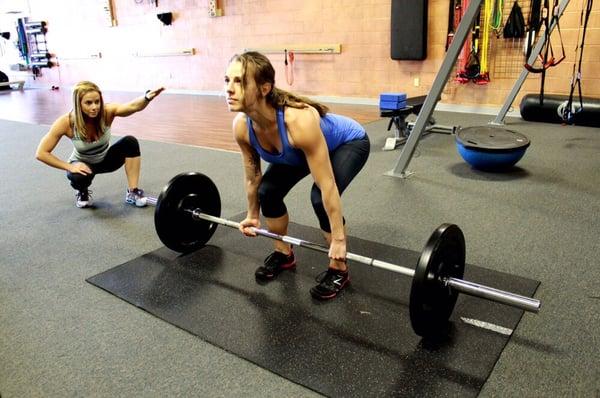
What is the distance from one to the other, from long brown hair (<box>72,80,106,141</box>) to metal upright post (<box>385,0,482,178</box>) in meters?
1.88

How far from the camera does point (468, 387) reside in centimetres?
131

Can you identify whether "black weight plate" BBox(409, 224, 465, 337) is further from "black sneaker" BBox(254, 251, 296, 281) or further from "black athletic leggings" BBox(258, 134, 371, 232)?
"black sneaker" BBox(254, 251, 296, 281)

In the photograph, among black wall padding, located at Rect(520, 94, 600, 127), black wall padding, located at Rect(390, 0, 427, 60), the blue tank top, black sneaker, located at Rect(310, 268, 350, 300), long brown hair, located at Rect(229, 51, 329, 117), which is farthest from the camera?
black wall padding, located at Rect(390, 0, 427, 60)

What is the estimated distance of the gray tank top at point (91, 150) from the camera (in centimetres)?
275

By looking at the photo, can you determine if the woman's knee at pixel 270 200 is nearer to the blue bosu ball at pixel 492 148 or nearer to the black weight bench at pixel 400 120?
the blue bosu ball at pixel 492 148

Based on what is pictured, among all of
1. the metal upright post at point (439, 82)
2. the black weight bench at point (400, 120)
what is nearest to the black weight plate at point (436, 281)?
the metal upright post at point (439, 82)

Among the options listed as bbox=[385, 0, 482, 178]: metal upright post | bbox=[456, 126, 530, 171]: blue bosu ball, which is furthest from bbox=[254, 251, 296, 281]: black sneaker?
bbox=[456, 126, 530, 171]: blue bosu ball

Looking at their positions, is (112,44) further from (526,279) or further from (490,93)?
(526,279)

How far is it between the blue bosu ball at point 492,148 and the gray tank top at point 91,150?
2337 millimetres

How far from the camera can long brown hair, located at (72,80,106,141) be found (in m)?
2.56

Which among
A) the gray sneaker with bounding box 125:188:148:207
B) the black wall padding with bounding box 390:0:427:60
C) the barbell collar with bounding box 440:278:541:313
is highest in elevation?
the black wall padding with bounding box 390:0:427:60

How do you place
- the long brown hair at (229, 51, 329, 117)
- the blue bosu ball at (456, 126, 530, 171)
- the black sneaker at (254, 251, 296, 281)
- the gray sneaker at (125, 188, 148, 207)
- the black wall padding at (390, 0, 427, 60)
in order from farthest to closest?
the black wall padding at (390, 0, 427, 60) < the blue bosu ball at (456, 126, 530, 171) < the gray sneaker at (125, 188, 148, 207) < the black sneaker at (254, 251, 296, 281) < the long brown hair at (229, 51, 329, 117)

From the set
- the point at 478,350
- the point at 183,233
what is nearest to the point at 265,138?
the point at 183,233

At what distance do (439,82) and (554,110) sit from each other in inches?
98.8
